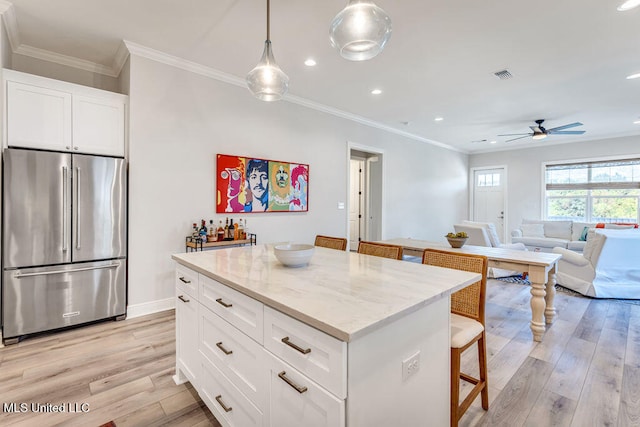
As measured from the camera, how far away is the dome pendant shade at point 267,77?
6.86 ft

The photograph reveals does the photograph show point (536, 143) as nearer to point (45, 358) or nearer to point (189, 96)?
point (189, 96)

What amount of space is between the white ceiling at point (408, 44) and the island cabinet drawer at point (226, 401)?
2.62 m

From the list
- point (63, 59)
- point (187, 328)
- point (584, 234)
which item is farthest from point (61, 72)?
point (584, 234)

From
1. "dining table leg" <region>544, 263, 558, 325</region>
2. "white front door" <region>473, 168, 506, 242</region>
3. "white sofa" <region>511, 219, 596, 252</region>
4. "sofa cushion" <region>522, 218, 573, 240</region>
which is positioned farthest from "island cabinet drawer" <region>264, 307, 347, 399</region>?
"white front door" <region>473, 168, 506, 242</region>

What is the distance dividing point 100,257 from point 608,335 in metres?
4.89

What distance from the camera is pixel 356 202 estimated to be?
7.14 metres

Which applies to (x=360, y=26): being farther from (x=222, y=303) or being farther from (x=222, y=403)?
(x=222, y=403)

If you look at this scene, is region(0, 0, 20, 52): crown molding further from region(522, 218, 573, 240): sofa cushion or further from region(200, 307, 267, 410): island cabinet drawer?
region(522, 218, 573, 240): sofa cushion

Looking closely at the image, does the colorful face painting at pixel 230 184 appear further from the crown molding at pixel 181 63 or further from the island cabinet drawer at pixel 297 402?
the island cabinet drawer at pixel 297 402

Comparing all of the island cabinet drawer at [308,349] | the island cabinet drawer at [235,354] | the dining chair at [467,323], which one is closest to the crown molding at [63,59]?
the island cabinet drawer at [235,354]

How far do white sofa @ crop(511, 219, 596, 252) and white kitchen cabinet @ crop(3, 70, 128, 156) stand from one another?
7.57m

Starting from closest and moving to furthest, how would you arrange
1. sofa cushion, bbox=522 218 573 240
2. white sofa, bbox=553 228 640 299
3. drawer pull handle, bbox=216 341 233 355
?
drawer pull handle, bbox=216 341 233 355
white sofa, bbox=553 228 640 299
sofa cushion, bbox=522 218 573 240

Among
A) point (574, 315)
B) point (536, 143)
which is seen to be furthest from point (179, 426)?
point (536, 143)

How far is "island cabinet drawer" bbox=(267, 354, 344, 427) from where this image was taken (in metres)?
0.91
